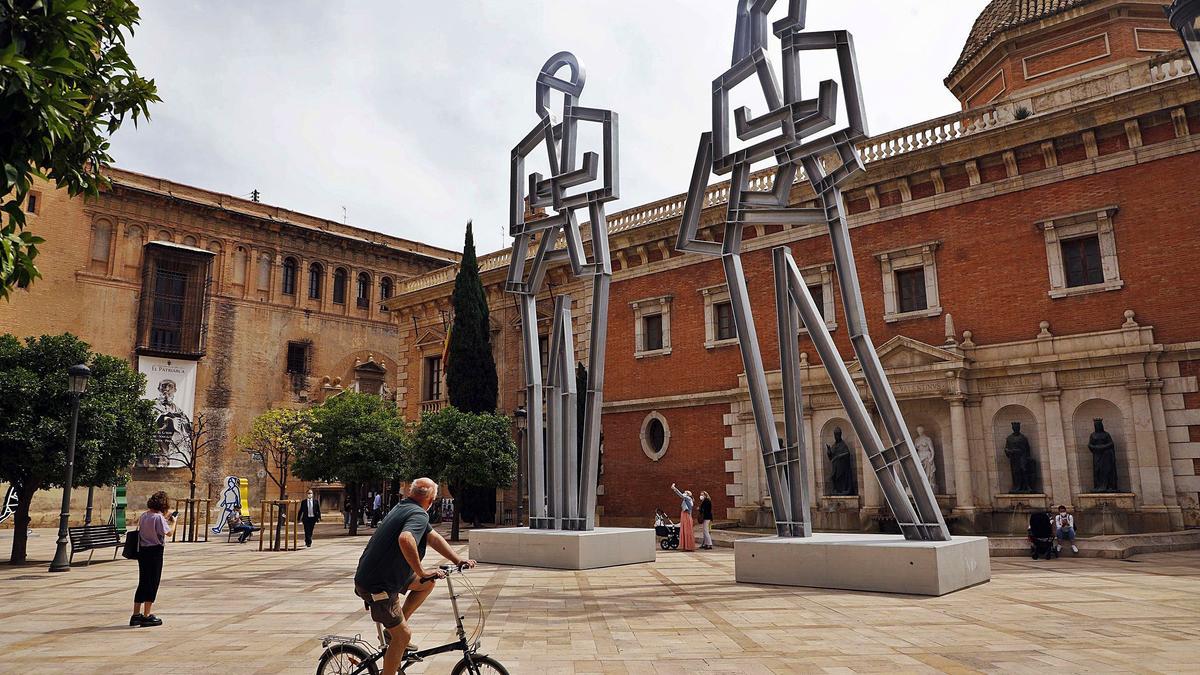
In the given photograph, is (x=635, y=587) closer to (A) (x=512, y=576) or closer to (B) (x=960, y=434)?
(A) (x=512, y=576)

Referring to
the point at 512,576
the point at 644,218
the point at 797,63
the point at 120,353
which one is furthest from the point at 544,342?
the point at 120,353

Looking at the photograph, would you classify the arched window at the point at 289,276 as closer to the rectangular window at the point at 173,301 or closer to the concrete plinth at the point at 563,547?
the rectangular window at the point at 173,301

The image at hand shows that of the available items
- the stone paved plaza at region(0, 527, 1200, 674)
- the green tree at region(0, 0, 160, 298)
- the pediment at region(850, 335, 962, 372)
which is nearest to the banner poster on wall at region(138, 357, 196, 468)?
the stone paved plaza at region(0, 527, 1200, 674)

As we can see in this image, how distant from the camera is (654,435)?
24.1 meters

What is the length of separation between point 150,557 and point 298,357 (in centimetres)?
3486

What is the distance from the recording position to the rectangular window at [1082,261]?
1717cm

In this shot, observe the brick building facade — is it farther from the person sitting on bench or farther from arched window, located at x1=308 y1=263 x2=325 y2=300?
arched window, located at x1=308 y1=263 x2=325 y2=300

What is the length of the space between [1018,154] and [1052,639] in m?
14.4

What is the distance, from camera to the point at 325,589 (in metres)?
11.1

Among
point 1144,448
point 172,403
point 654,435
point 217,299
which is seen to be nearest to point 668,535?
point 654,435

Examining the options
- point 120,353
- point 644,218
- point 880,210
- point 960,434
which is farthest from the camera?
point 120,353

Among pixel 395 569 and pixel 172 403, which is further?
pixel 172 403

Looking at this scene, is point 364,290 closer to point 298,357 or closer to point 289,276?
point 289,276

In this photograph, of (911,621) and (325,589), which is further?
(325,589)
